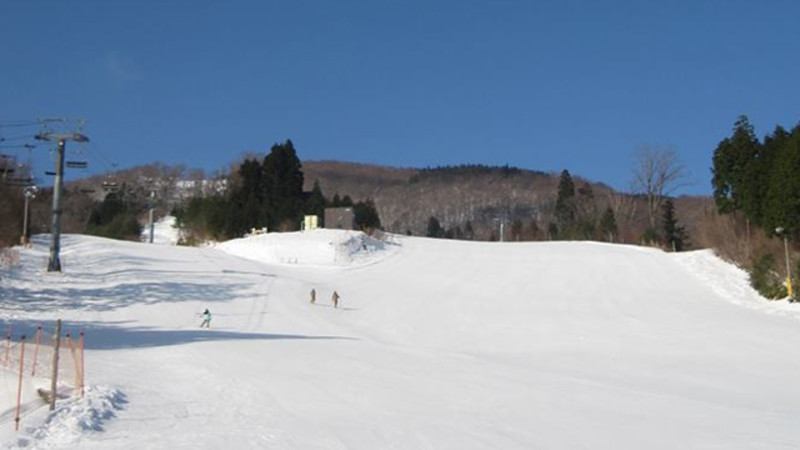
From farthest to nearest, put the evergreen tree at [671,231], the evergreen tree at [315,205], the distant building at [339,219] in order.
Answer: the evergreen tree at [671,231], the evergreen tree at [315,205], the distant building at [339,219]

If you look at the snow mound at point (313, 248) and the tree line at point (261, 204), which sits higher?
the tree line at point (261, 204)

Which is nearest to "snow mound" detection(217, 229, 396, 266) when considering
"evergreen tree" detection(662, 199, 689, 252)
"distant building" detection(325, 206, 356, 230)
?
"distant building" detection(325, 206, 356, 230)

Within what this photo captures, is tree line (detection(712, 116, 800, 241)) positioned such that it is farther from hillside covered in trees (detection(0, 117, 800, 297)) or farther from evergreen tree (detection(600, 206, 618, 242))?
evergreen tree (detection(600, 206, 618, 242))

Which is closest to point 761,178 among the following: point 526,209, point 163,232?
point 163,232

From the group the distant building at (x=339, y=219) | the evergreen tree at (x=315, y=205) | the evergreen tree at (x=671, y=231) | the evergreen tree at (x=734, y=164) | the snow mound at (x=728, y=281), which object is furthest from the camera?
the evergreen tree at (x=671, y=231)

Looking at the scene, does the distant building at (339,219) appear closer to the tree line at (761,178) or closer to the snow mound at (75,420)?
the tree line at (761,178)

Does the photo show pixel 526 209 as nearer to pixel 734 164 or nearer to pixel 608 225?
pixel 608 225

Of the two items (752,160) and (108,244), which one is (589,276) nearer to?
(752,160)

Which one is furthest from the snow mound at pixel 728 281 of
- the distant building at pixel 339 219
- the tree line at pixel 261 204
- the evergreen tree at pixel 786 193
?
the tree line at pixel 261 204

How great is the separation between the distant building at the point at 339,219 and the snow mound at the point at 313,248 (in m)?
6.22

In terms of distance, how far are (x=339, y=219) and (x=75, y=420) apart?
57042 millimetres

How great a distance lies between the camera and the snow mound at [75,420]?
918 cm

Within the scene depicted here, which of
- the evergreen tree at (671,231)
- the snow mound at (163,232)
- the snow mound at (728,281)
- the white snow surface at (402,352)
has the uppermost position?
the evergreen tree at (671,231)

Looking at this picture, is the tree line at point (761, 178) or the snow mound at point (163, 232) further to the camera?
the snow mound at point (163, 232)
